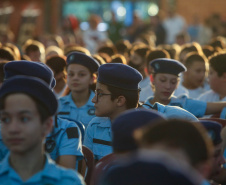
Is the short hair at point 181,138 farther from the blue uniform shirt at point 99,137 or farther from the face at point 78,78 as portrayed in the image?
the face at point 78,78

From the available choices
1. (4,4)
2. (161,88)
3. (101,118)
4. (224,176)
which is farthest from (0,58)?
(4,4)

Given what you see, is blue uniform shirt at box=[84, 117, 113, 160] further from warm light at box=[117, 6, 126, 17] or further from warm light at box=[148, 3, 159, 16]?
warm light at box=[148, 3, 159, 16]

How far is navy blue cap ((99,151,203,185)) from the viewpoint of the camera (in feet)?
6.43

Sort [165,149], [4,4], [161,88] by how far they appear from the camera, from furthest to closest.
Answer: [4,4]
[161,88]
[165,149]

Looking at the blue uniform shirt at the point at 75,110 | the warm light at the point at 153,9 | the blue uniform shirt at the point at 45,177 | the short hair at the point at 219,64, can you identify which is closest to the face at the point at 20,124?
the blue uniform shirt at the point at 45,177

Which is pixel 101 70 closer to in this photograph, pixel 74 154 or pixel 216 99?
pixel 74 154

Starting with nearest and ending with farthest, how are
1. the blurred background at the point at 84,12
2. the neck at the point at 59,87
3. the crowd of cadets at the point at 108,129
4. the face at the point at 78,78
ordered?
the crowd of cadets at the point at 108,129, the face at the point at 78,78, the neck at the point at 59,87, the blurred background at the point at 84,12

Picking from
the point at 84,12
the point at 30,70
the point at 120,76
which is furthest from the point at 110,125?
the point at 84,12

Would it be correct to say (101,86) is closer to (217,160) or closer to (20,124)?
(217,160)

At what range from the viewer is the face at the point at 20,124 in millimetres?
2828

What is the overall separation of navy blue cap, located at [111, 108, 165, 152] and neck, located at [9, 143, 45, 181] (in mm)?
389

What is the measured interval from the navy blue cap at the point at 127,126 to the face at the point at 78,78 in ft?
11.3

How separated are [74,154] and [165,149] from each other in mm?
1980

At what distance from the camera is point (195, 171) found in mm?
2225
